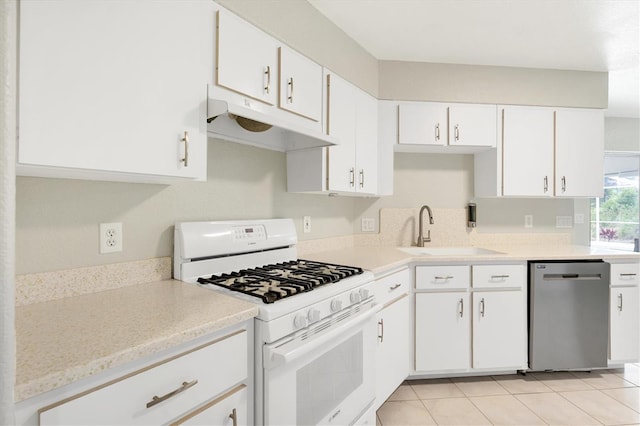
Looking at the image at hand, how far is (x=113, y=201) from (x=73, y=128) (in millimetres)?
449

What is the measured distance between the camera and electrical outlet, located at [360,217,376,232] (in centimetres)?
294

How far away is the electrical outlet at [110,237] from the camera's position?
50.1 inches

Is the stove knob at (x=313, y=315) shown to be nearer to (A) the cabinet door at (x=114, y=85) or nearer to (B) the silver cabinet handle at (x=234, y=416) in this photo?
(B) the silver cabinet handle at (x=234, y=416)

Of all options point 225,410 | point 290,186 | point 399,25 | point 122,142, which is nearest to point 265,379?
point 225,410

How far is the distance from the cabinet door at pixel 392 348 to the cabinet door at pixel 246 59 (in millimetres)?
1385

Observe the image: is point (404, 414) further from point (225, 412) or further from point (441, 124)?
point (441, 124)

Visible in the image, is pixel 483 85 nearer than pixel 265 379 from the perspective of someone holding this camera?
No

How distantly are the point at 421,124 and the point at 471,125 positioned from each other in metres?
0.42

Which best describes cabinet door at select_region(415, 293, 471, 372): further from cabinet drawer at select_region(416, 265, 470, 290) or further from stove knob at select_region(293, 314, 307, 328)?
stove knob at select_region(293, 314, 307, 328)

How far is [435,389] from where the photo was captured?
2350 mm

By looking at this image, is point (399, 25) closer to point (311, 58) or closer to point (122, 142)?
point (311, 58)

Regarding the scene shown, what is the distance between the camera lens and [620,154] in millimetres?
4566

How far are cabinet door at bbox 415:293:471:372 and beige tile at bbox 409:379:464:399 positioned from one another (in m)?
0.13

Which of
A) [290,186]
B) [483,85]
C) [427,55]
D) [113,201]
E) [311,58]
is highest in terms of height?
[427,55]
